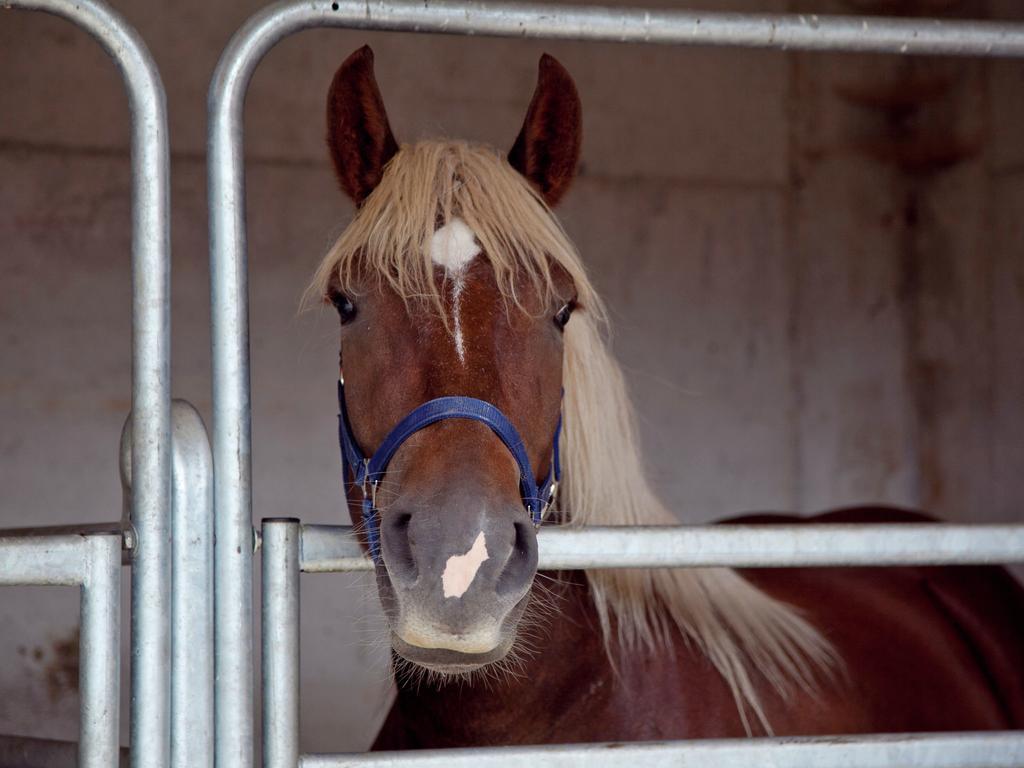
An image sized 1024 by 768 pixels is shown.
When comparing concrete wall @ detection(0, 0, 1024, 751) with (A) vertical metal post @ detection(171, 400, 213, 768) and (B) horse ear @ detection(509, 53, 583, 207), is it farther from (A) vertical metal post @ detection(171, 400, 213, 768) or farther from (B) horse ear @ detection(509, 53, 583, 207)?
(A) vertical metal post @ detection(171, 400, 213, 768)

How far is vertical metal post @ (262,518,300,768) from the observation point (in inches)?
46.6

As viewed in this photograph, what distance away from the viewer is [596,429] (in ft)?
5.98

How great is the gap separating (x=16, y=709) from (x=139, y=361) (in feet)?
12.2

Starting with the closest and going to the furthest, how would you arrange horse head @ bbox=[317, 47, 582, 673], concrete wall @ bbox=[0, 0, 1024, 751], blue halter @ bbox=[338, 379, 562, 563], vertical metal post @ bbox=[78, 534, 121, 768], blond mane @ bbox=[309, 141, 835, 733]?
vertical metal post @ bbox=[78, 534, 121, 768]
horse head @ bbox=[317, 47, 582, 673]
blue halter @ bbox=[338, 379, 562, 563]
blond mane @ bbox=[309, 141, 835, 733]
concrete wall @ bbox=[0, 0, 1024, 751]

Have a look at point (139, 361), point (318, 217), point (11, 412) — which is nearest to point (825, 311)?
point (318, 217)

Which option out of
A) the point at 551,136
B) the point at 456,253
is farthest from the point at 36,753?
the point at 551,136

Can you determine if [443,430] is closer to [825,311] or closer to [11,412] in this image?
[11,412]

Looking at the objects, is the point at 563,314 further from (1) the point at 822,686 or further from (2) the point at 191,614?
(1) the point at 822,686

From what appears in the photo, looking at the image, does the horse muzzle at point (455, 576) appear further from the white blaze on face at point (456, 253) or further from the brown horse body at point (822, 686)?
the brown horse body at point (822, 686)

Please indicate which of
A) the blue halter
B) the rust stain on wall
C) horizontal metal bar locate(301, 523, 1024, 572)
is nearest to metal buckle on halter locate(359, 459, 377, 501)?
the blue halter

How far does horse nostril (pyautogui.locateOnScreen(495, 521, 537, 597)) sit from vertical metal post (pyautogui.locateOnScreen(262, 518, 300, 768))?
22cm

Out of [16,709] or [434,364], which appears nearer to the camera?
[434,364]

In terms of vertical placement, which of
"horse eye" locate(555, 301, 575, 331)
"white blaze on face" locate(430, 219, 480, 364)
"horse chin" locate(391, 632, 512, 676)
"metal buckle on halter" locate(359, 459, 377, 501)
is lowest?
"horse chin" locate(391, 632, 512, 676)

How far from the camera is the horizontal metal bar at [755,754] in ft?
3.88
